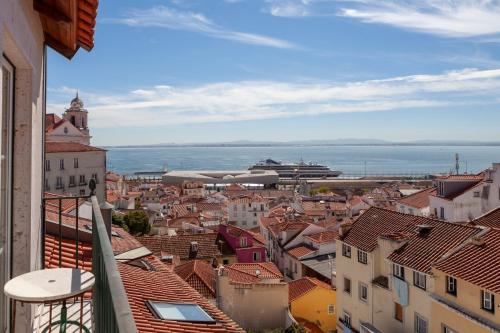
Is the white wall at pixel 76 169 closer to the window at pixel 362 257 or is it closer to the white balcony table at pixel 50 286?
the window at pixel 362 257

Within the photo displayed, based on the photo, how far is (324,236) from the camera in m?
31.8

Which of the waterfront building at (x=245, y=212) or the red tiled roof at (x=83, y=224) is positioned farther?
the waterfront building at (x=245, y=212)

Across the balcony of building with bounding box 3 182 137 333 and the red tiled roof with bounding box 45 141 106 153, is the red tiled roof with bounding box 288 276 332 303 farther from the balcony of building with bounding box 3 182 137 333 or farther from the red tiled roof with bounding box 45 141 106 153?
the red tiled roof with bounding box 45 141 106 153

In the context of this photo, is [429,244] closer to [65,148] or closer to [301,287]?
[301,287]

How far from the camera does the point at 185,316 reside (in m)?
6.12

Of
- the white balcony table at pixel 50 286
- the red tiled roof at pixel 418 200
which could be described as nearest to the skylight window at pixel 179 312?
the white balcony table at pixel 50 286

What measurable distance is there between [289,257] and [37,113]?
28.9 m

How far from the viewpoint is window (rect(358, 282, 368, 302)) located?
17578 mm

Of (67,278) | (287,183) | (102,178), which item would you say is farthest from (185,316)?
(287,183)

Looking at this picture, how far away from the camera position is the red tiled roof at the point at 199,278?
70.4ft

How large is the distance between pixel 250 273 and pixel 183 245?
8.15m

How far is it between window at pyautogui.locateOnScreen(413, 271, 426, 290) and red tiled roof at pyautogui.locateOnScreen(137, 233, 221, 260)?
1668 cm

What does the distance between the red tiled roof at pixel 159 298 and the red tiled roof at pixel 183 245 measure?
20778mm

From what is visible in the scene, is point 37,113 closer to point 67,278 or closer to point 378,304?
point 67,278
